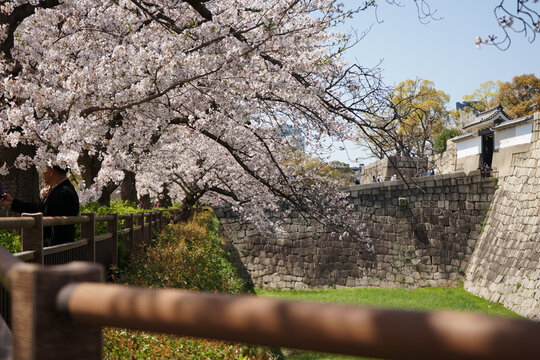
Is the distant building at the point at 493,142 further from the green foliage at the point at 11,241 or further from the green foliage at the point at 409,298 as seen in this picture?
the green foliage at the point at 11,241

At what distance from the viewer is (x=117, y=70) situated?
24.8 feet

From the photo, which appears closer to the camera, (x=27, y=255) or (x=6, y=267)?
(x=6, y=267)

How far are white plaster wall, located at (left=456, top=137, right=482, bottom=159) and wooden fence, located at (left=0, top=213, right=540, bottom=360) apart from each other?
21.4 metres

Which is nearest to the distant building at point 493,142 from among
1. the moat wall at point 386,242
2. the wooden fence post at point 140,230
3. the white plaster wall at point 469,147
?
the white plaster wall at point 469,147

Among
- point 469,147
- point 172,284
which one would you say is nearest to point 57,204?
point 172,284

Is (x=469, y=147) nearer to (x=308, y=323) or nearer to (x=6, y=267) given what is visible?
(x=6, y=267)

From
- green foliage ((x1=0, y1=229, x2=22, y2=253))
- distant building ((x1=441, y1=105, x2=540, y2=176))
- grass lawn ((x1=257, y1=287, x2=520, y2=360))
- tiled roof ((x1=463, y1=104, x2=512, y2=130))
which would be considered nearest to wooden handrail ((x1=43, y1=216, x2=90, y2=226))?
green foliage ((x1=0, y1=229, x2=22, y2=253))

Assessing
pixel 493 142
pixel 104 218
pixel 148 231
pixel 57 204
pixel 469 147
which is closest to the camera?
pixel 57 204

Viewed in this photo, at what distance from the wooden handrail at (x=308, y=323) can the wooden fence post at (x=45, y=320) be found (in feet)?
0.09

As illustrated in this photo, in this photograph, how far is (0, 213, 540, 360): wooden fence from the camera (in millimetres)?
780

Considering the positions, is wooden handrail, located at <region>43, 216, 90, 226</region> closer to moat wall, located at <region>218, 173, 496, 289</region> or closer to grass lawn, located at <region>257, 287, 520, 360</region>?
grass lawn, located at <region>257, 287, 520, 360</region>

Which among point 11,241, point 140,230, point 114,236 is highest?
point 11,241

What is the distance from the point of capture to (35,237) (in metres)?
3.79

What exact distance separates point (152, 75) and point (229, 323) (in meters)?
6.85
